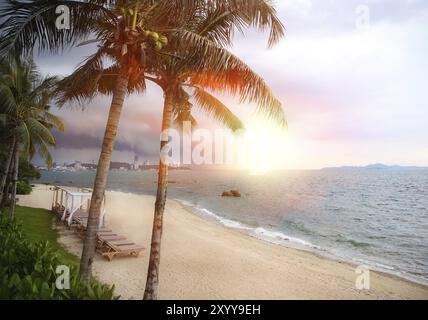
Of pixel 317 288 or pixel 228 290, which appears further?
pixel 317 288

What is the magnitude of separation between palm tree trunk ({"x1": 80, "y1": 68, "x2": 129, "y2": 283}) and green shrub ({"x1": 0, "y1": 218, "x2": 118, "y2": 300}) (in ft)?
2.42

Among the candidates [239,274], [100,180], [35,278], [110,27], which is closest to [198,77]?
[110,27]

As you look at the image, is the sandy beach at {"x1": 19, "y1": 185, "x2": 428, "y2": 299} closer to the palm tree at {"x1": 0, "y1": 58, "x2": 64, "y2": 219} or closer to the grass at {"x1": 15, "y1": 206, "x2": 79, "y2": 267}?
the grass at {"x1": 15, "y1": 206, "x2": 79, "y2": 267}

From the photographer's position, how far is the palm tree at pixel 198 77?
5.57m

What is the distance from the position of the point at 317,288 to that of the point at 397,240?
1982 centimetres

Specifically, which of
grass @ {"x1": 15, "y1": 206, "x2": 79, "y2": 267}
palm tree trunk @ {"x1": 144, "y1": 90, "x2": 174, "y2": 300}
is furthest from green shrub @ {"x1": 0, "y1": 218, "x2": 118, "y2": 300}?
grass @ {"x1": 15, "y1": 206, "x2": 79, "y2": 267}

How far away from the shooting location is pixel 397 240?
26000mm

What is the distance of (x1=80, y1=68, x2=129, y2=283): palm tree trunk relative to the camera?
18.6ft

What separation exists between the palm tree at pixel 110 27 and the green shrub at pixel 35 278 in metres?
0.92

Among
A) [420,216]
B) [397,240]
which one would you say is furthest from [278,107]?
[420,216]
